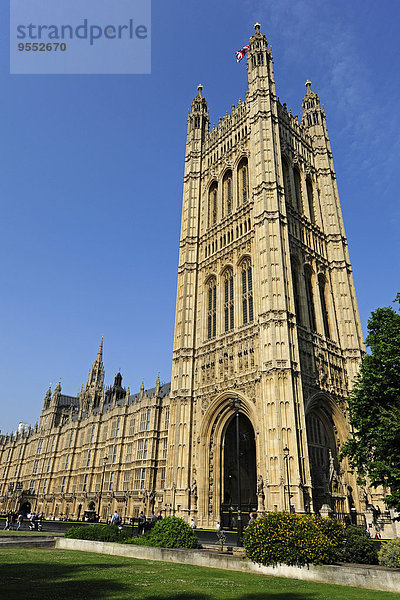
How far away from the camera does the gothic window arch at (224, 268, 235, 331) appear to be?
38.6 m

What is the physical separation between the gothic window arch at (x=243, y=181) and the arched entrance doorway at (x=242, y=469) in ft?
74.9

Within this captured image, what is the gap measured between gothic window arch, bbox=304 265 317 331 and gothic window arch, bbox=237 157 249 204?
32.8 feet

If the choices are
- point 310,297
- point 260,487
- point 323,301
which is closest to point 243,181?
point 310,297

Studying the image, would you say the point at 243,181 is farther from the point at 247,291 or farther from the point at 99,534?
the point at 99,534

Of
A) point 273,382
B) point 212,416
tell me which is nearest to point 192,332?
point 212,416

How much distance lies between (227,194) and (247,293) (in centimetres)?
1453

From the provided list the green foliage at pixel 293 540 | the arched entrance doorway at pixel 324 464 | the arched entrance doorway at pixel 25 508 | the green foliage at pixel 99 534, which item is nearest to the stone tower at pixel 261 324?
the arched entrance doorway at pixel 324 464

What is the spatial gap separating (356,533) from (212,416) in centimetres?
2135

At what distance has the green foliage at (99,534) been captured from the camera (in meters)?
19.2

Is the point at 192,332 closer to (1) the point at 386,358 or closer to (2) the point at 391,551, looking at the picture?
(1) the point at 386,358

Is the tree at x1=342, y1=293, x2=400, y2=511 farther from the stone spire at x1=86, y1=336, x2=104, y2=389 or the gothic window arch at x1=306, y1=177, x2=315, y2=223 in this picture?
the stone spire at x1=86, y1=336, x2=104, y2=389

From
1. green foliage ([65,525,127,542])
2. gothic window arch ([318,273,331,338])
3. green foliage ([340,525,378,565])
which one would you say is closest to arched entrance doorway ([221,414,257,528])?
gothic window arch ([318,273,331,338])

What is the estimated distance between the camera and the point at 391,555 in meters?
13.2

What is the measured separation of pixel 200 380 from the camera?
38531 mm
